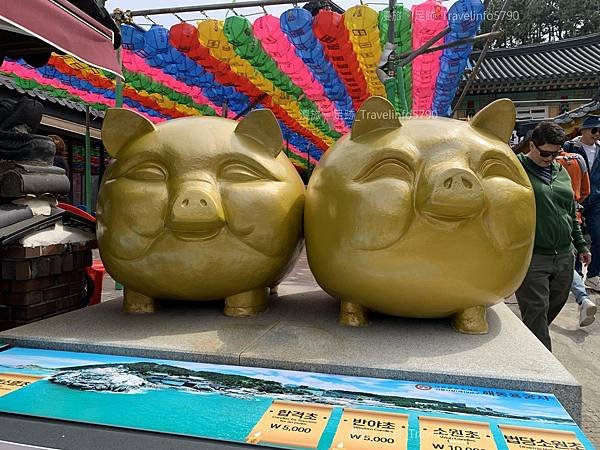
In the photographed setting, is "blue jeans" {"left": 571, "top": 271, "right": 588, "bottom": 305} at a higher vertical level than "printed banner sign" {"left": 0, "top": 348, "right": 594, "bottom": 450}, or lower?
lower

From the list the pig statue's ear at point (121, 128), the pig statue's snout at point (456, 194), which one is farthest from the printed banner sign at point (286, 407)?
the pig statue's ear at point (121, 128)

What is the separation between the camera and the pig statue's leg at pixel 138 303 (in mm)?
3227

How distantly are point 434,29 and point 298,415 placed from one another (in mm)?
7500

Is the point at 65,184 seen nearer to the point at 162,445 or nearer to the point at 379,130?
the point at 379,130

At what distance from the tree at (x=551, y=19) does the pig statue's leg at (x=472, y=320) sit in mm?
31950

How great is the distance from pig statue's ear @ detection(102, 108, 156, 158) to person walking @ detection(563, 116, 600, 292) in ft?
16.3

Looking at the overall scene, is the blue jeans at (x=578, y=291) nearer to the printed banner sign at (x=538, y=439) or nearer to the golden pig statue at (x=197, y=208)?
the golden pig statue at (x=197, y=208)

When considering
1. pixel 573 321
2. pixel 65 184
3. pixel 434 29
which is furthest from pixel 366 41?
pixel 65 184

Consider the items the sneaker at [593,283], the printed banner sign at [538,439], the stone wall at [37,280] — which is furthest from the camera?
the sneaker at [593,283]

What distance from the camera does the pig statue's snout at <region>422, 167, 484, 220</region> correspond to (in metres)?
2.46

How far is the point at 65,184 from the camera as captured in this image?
3.74m

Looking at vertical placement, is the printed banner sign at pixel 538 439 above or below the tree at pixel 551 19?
below

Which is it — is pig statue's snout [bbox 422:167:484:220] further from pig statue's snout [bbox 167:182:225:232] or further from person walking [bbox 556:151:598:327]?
person walking [bbox 556:151:598:327]

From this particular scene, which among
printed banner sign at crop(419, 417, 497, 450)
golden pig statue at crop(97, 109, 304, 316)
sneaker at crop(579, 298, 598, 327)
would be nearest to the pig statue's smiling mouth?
golden pig statue at crop(97, 109, 304, 316)
